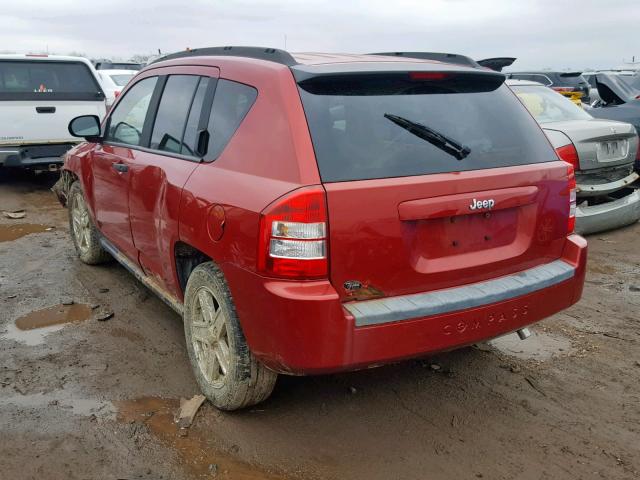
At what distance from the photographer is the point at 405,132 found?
9.38 ft

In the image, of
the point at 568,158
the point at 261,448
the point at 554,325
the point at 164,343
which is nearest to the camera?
the point at 261,448

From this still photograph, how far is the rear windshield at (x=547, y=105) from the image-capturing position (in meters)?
7.26

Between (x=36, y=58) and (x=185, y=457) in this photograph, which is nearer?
(x=185, y=457)

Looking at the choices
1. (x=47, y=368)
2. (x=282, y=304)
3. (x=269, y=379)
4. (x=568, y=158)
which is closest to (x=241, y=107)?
(x=282, y=304)

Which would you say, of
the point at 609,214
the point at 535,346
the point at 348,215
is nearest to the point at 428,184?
the point at 348,215

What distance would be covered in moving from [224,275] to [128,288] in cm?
251

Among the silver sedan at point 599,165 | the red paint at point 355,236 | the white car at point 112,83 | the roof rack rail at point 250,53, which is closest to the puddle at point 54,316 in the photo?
the red paint at point 355,236

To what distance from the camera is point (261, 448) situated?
2.95 metres

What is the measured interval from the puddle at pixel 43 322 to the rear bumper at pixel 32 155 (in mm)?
4551

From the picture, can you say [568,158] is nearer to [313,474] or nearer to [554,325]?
[554,325]

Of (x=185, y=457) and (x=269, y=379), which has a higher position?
(x=269, y=379)

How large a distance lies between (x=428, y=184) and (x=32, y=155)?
24.5 ft

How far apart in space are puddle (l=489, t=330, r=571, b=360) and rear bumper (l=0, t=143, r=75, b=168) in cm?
692

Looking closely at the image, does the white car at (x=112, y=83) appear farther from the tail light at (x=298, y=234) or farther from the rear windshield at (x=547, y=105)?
the tail light at (x=298, y=234)
